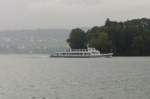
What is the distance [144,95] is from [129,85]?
16070mm

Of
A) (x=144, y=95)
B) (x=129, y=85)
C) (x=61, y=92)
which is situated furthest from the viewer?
(x=129, y=85)

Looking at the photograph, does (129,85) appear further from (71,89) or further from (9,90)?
(9,90)

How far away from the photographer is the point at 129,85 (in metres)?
89.1

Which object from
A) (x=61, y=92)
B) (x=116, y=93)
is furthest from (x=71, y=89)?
(x=116, y=93)

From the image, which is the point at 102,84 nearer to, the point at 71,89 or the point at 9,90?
the point at 71,89

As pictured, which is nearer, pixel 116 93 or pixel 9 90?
pixel 116 93

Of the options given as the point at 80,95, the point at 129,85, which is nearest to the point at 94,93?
the point at 80,95

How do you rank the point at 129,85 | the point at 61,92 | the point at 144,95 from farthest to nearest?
the point at 129,85, the point at 61,92, the point at 144,95

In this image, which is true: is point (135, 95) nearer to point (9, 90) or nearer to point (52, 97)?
point (52, 97)

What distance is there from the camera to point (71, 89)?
84.0m

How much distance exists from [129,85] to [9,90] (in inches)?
775

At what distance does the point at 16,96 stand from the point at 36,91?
6897 mm

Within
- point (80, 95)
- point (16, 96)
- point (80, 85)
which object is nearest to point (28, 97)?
point (16, 96)

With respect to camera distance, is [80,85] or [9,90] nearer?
[9,90]
